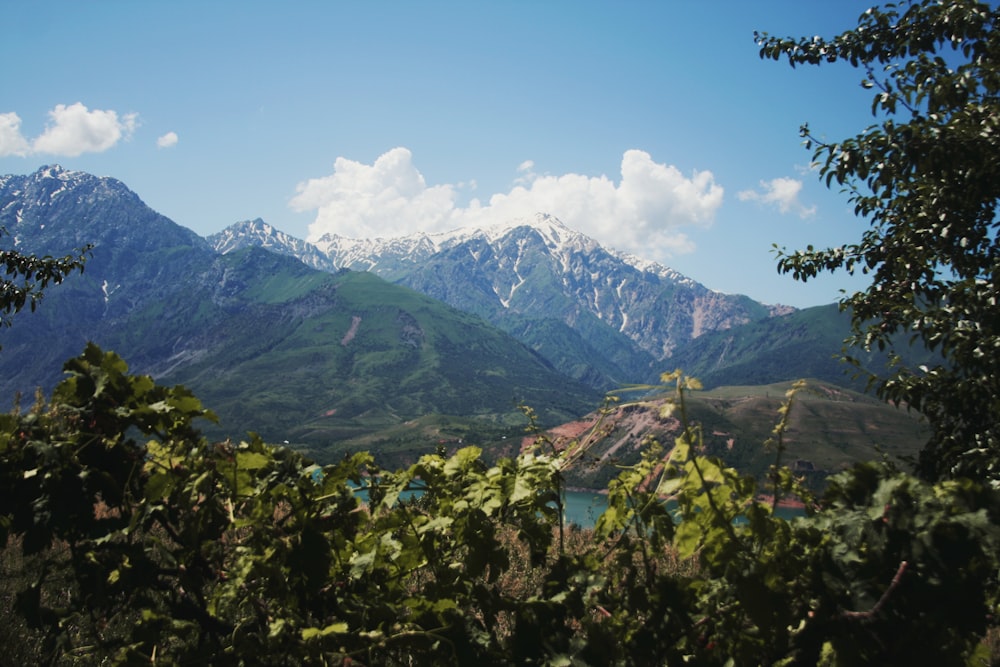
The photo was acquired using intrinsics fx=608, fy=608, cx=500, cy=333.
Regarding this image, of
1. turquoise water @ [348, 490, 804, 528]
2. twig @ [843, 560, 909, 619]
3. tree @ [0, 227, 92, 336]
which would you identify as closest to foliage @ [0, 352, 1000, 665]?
twig @ [843, 560, 909, 619]

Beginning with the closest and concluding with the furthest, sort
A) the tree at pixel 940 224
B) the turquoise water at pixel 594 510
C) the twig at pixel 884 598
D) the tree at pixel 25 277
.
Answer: the twig at pixel 884 598
the turquoise water at pixel 594 510
the tree at pixel 940 224
the tree at pixel 25 277

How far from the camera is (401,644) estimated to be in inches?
93.7

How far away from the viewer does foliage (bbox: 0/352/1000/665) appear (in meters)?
1.86

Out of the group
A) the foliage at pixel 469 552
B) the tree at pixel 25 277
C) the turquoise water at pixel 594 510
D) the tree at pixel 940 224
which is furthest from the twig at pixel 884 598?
the tree at pixel 25 277

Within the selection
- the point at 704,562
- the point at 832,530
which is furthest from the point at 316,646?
the point at 832,530

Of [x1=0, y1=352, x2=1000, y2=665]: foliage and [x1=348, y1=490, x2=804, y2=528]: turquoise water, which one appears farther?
[x1=348, y1=490, x2=804, y2=528]: turquoise water

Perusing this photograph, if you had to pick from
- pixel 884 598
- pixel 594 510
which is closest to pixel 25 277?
pixel 594 510

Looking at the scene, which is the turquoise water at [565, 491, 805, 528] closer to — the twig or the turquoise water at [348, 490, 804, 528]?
the turquoise water at [348, 490, 804, 528]

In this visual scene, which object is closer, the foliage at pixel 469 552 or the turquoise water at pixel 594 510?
the foliage at pixel 469 552

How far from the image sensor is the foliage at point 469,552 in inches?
73.3

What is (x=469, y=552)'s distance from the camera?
8.64 feet

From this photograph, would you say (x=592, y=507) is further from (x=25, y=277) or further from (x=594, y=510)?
(x=25, y=277)

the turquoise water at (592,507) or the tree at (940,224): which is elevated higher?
the tree at (940,224)

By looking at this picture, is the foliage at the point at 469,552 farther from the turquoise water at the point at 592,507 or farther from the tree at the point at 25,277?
the tree at the point at 25,277
